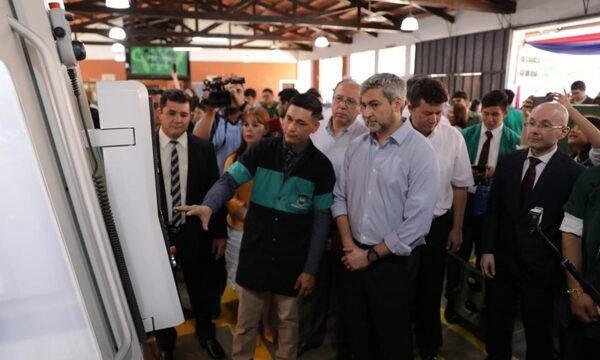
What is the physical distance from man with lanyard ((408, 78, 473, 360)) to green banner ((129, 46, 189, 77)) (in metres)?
16.1

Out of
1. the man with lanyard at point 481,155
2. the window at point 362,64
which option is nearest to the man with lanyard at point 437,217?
the man with lanyard at point 481,155

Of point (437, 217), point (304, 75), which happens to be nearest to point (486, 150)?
point (437, 217)

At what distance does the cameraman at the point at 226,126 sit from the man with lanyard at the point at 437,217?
1360 millimetres

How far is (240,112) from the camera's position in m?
3.33

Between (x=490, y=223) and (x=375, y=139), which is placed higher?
(x=375, y=139)

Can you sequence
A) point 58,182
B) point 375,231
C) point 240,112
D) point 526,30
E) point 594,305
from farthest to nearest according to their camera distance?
point 526,30, point 240,112, point 375,231, point 594,305, point 58,182

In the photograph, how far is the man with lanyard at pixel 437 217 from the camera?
247 cm

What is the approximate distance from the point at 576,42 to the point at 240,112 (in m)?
7.28

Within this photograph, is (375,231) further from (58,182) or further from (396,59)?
(396,59)

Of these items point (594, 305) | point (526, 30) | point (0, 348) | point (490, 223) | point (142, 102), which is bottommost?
point (594, 305)

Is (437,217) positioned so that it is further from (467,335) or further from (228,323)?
(228,323)

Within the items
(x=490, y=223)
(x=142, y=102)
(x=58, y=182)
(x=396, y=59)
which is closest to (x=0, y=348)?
(x=58, y=182)

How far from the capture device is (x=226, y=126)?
3.24 metres

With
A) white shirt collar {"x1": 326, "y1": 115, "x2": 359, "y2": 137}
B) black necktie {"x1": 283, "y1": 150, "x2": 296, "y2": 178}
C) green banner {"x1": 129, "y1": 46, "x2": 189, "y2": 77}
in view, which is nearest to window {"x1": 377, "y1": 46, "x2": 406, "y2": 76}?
green banner {"x1": 129, "y1": 46, "x2": 189, "y2": 77}
